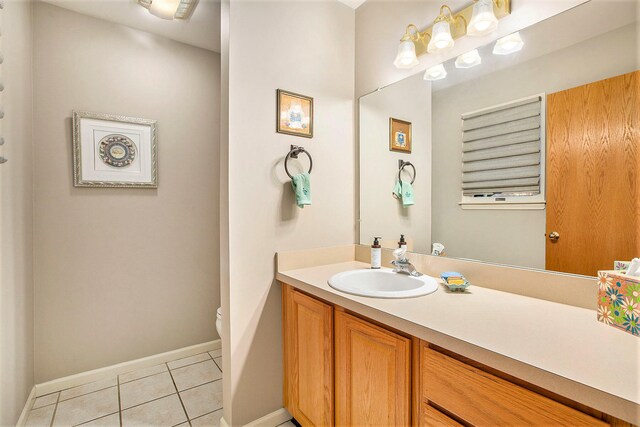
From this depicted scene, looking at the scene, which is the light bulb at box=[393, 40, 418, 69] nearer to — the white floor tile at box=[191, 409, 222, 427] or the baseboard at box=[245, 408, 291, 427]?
the baseboard at box=[245, 408, 291, 427]

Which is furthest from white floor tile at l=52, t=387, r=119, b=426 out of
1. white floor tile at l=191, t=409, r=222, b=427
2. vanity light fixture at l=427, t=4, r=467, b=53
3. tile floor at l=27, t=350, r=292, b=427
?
vanity light fixture at l=427, t=4, r=467, b=53

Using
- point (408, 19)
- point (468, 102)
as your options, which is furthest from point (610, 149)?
point (408, 19)

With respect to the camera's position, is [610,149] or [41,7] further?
[41,7]

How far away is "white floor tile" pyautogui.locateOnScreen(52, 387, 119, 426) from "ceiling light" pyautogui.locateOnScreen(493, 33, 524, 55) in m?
2.84

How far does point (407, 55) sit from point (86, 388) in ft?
9.65

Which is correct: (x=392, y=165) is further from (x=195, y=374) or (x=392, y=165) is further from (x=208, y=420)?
(x=195, y=374)

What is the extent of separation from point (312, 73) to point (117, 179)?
1589mm

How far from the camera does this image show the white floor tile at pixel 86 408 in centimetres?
177

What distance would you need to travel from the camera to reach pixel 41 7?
1946 millimetres

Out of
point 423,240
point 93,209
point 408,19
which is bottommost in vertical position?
point 423,240

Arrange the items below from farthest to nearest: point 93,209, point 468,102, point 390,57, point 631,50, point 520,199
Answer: point 93,209, point 390,57, point 468,102, point 520,199, point 631,50

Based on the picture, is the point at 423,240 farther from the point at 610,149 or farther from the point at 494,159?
the point at 610,149

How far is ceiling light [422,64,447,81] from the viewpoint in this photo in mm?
1538

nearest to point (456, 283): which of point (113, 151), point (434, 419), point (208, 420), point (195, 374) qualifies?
point (434, 419)
